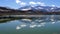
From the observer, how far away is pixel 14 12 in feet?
287

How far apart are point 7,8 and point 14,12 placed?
4357mm

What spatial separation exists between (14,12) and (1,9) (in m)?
6.51

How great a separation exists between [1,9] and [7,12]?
16.5ft

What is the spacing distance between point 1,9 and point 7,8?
3.89m

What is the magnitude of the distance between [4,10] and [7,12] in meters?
5.54

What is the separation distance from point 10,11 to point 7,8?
4291mm

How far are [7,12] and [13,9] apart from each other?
6.56 m

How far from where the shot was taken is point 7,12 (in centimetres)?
8244

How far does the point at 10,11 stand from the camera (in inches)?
3356

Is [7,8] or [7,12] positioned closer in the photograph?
[7,12]

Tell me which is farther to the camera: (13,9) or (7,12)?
(13,9)
